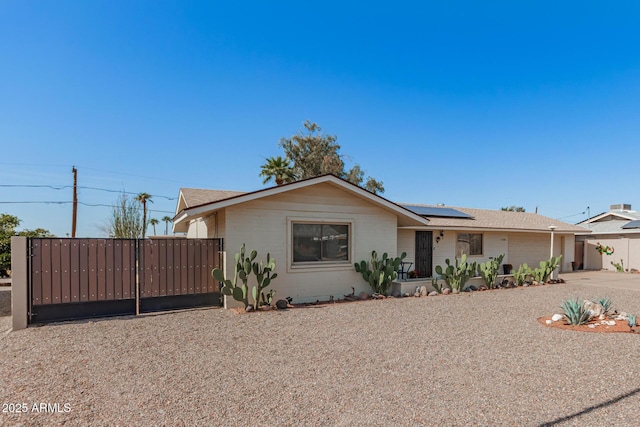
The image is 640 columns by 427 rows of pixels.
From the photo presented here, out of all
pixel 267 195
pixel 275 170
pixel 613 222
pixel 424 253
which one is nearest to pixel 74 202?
pixel 275 170

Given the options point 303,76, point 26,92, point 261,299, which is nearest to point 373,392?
point 261,299

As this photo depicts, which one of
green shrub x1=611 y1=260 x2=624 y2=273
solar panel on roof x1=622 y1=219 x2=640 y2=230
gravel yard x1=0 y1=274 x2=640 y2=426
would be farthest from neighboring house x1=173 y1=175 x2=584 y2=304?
green shrub x1=611 y1=260 x2=624 y2=273

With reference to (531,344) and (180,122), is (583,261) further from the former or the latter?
(180,122)

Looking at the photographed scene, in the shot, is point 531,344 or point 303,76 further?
point 303,76

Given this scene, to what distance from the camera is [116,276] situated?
25.5 ft

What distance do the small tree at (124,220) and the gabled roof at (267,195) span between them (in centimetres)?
1533

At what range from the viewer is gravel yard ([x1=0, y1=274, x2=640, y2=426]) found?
3336mm

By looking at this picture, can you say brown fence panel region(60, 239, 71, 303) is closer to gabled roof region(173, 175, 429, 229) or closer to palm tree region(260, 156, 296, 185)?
gabled roof region(173, 175, 429, 229)

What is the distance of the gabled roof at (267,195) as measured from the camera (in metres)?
8.34

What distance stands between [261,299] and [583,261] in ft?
73.0

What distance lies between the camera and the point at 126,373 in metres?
4.41

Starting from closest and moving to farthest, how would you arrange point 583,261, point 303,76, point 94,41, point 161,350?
1. point 161,350
2. point 94,41
3. point 303,76
4. point 583,261

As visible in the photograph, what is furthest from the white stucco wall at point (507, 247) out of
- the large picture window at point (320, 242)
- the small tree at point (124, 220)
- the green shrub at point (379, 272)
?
the small tree at point (124, 220)

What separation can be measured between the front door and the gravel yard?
275 inches
